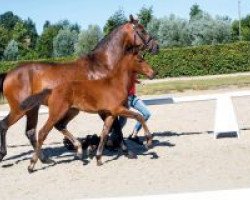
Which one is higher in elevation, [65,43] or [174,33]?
[174,33]

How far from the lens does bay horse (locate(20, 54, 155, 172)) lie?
8242mm

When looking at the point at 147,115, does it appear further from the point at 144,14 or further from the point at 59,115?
the point at 144,14

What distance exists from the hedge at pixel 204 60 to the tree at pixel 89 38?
20985 millimetres

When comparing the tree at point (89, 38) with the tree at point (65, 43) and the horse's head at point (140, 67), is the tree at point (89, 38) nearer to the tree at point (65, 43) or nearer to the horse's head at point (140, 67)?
the tree at point (65, 43)

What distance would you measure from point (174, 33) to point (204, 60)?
24782 mm

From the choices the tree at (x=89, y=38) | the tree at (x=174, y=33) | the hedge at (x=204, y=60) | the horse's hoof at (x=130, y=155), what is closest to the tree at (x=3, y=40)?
the tree at (x=89, y=38)

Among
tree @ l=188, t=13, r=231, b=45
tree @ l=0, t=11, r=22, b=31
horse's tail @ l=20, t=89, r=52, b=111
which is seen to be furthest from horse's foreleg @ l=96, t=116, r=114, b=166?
tree @ l=0, t=11, r=22, b=31

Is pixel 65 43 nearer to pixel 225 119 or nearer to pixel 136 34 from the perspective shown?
pixel 225 119

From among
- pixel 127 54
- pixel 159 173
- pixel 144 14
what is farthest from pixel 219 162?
pixel 144 14

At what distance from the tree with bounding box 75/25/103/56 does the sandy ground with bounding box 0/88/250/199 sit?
149 ft

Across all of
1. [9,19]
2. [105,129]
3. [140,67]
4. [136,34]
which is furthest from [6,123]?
[9,19]

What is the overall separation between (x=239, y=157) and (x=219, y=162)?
449 mm

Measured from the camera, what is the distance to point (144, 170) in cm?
794

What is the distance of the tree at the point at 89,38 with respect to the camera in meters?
57.4
